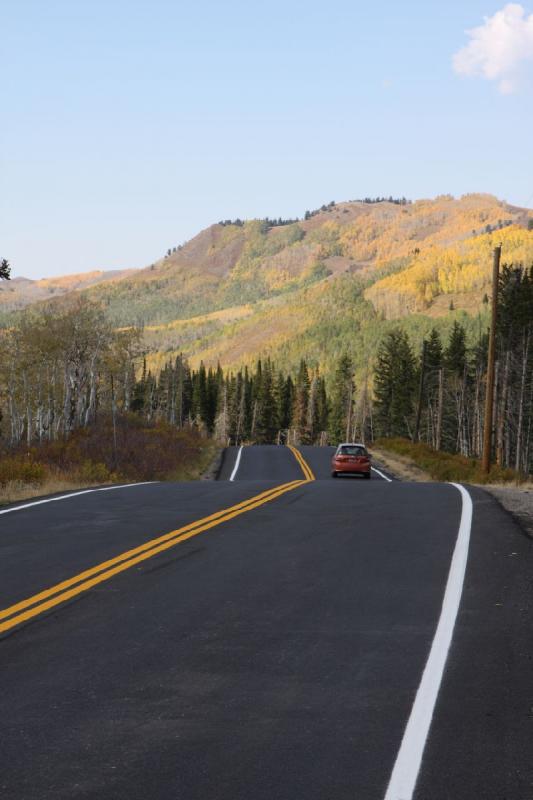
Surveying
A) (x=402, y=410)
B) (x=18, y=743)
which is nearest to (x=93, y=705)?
(x=18, y=743)

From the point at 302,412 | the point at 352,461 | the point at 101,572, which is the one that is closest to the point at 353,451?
the point at 352,461

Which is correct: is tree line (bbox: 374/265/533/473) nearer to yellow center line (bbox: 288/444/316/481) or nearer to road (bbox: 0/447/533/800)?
yellow center line (bbox: 288/444/316/481)

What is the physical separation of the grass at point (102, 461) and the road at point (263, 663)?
23.4 feet

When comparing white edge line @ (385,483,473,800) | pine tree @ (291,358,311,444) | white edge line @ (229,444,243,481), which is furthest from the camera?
pine tree @ (291,358,311,444)

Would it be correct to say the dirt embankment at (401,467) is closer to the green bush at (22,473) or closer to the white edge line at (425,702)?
the green bush at (22,473)

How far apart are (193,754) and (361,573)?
485 centimetres

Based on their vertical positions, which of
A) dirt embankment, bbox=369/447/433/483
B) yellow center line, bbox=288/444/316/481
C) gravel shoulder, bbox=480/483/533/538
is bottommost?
yellow center line, bbox=288/444/316/481

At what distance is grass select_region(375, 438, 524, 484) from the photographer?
103ft

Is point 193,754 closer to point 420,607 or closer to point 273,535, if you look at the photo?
point 420,607

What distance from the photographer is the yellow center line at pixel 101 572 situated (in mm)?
7262

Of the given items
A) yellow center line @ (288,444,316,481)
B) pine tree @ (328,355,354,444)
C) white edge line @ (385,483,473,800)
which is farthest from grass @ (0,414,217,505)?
pine tree @ (328,355,354,444)

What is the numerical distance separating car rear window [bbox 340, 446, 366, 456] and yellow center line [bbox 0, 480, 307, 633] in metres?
23.4

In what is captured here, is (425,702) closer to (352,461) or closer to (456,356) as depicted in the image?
(352,461)

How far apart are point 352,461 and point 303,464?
12508mm
